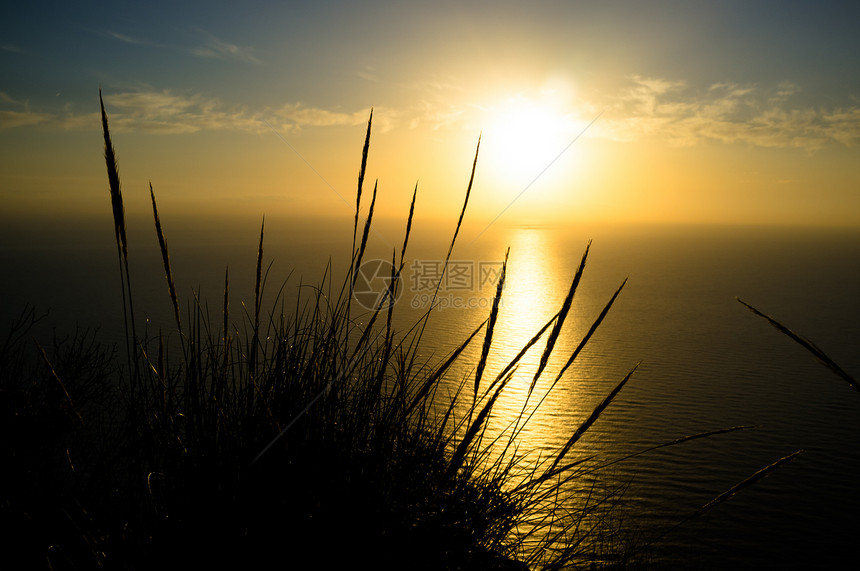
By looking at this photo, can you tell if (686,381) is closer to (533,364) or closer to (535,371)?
(533,364)

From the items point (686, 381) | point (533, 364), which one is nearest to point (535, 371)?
point (533, 364)

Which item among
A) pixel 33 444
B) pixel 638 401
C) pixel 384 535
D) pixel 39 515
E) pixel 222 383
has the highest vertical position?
pixel 222 383

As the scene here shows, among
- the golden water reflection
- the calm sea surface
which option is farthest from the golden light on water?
the calm sea surface

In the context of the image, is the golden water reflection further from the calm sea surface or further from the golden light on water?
the calm sea surface

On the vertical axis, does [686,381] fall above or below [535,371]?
below

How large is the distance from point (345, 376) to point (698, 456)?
41.5 ft

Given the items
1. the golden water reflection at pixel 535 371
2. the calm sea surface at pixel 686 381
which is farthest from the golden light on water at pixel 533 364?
the calm sea surface at pixel 686 381

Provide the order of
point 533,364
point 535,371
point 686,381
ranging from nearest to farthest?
1. point 535,371
2. point 686,381
3. point 533,364

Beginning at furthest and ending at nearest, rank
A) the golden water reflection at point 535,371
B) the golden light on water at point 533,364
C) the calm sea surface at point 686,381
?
the golden light on water at point 533,364 → the golden water reflection at point 535,371 → the calm sea surface at point 686,381

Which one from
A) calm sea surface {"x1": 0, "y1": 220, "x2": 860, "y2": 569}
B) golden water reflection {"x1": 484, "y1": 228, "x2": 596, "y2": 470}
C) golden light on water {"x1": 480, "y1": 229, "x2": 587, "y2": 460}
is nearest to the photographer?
calm sea surface {"x1": 0, "y1": 220, "x2": 860, "y2": 569}

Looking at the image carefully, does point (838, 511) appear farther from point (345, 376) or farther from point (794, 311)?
point (794, 311)

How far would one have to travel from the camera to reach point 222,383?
197cm

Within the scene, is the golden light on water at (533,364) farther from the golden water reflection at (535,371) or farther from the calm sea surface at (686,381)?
the calm sea surface at (686,381)

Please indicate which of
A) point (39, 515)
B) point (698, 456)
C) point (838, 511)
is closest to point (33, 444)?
point (39, 515)
